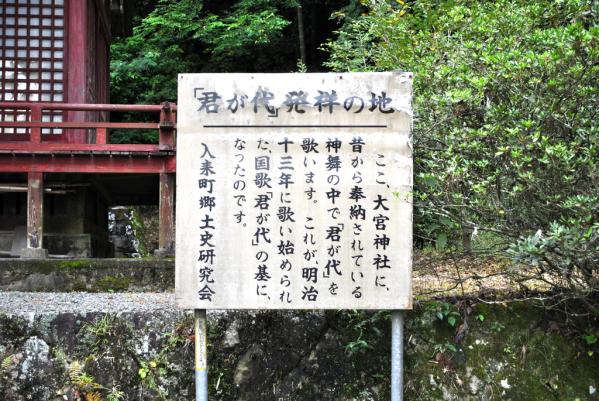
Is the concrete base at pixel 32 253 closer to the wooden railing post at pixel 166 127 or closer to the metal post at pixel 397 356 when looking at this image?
the wooden railing post at pixel 166 127

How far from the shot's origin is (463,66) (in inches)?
149

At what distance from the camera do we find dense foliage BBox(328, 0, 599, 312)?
338 cm

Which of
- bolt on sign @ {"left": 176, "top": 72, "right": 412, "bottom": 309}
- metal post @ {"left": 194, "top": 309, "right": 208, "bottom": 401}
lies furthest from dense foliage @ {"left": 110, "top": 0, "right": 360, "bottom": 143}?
metal post @ {"left": 194, "top": 309, "right": 208, "bottom": 401}

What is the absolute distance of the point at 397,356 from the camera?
12.1ft

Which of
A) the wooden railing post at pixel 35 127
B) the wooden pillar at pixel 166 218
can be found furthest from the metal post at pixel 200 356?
the wooden railing post at pixel 35 127

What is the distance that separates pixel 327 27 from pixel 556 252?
1831 cm

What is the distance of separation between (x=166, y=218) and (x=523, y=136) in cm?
630

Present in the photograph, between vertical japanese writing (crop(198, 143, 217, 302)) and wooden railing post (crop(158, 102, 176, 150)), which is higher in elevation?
wooden railing post (crop(158, 102, 176, 150))

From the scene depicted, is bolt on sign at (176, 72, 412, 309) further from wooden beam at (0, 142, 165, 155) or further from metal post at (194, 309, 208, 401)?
wooden beam at (0, 142, 165, 155)

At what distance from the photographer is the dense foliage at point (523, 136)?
3.38 meters

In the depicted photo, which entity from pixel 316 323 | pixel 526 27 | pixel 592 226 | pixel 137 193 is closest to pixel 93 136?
pixel 137 193

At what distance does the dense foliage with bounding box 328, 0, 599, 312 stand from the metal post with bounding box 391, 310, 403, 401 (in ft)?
2.44

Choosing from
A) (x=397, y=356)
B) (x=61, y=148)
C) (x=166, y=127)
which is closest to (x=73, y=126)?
(x=61, y=148)

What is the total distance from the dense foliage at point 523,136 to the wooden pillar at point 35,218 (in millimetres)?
6180
